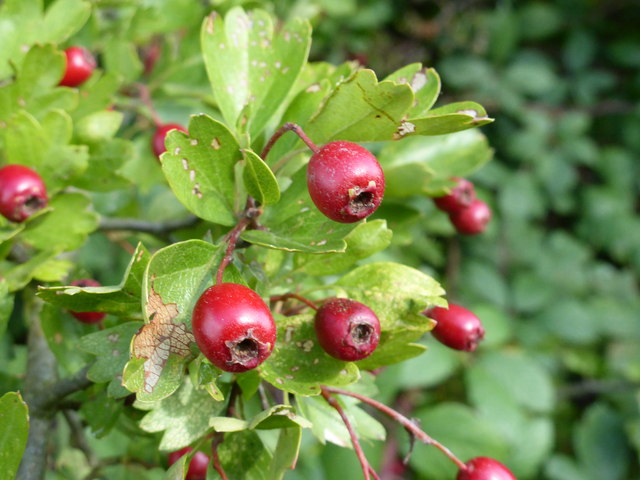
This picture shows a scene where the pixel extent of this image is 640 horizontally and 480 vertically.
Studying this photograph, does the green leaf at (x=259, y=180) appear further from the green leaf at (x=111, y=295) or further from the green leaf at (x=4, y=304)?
the green leaf at (x=4, y=304)

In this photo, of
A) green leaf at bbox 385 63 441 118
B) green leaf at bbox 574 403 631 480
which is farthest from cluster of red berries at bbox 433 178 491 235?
green leaf at bbox 574 403 631 480

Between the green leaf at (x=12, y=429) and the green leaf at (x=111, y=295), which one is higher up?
the green leaf at (x=111, y=295)

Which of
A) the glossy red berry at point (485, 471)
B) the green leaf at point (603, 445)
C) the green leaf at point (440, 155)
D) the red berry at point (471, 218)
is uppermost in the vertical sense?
the green leaf at point (440, 155)

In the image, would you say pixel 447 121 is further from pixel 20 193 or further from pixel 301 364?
pixel 20 193

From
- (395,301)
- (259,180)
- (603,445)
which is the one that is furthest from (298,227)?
(603,445)

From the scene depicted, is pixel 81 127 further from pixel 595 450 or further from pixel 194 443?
pixel 595 450

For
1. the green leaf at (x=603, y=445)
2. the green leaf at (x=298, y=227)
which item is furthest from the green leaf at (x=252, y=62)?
the green leaf at (x=603, y=445)

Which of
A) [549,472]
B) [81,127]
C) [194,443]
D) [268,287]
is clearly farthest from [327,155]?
[549,472]
